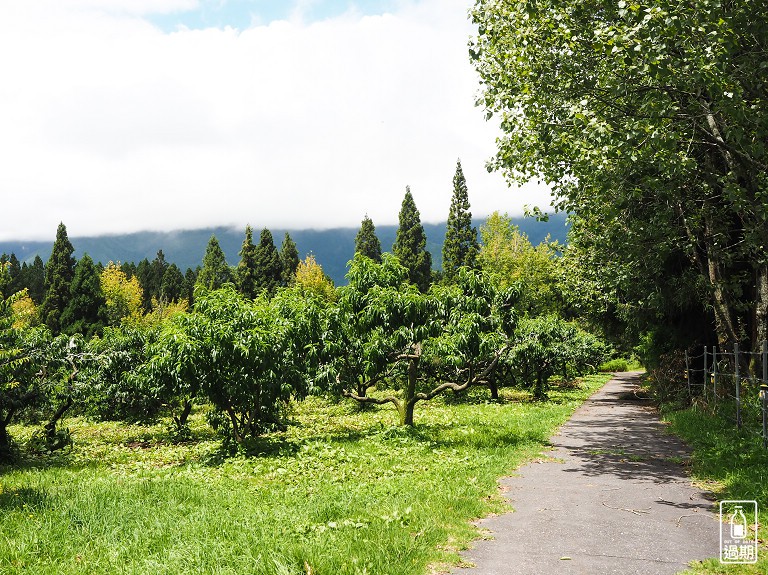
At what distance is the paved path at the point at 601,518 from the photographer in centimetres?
580

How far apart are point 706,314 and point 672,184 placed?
948 cm

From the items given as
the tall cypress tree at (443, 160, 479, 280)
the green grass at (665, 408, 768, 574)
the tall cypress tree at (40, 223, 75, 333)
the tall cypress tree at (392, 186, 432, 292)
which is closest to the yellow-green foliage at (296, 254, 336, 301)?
the tall cypress tree at (392, 186, 432, 292)

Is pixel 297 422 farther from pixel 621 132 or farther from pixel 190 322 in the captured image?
pixel 621 132

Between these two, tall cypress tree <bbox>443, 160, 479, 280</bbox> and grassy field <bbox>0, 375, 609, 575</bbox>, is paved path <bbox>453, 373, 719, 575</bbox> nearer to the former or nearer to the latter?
grassy field <bbox>0, 375, 609, 575</bbox>

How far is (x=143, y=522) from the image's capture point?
22.2ft

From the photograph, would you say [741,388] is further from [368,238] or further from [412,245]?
[368,238]

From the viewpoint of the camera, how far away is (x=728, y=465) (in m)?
9.97

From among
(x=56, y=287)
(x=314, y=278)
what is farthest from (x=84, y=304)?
(x=314, y=278)

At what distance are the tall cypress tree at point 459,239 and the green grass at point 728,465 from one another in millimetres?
43800

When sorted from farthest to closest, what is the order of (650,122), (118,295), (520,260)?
1. (118,295)
2. (520,260)
3. (650,122)

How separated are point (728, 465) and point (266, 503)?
26.0 ft

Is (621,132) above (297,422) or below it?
above

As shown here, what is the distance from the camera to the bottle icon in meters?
6.61

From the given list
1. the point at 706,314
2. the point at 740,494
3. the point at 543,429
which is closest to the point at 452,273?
the point at 706,314
